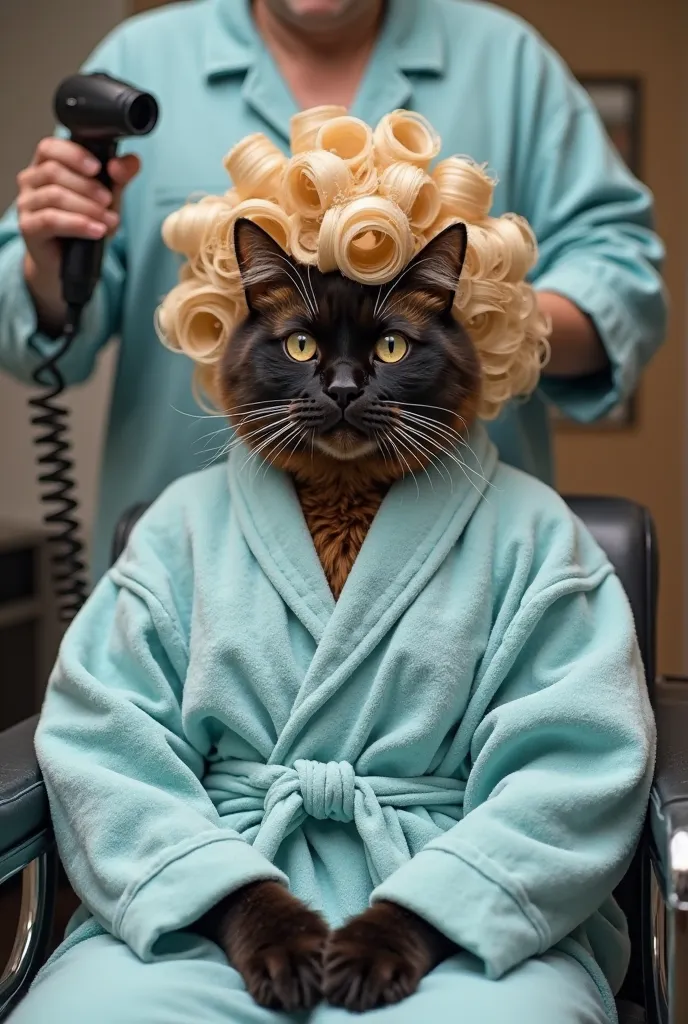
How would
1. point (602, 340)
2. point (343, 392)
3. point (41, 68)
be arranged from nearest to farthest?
point (343, 392) → point (602, 340) → point (41, 68)

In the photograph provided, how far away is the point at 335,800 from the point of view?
0.91 m

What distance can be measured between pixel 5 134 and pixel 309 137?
1553mm

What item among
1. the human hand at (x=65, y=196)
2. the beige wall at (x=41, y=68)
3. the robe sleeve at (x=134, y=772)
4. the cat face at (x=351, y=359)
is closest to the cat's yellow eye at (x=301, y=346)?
the cat face at (x=351, y=359)

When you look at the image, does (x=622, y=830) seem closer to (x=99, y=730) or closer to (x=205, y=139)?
(x=99, y=730)

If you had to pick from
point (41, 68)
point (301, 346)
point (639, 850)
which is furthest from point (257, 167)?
point (41, 68)

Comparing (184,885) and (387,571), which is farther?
(387,571)

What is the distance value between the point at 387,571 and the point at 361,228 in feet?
0.97

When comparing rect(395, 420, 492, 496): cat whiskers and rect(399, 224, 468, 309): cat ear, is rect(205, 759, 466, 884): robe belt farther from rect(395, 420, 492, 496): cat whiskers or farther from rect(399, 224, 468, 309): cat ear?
rect(399, 224, 468, 309): cat ear

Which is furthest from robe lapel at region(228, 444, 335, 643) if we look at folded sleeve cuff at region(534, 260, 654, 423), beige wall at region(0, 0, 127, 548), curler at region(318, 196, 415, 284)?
beige wall at region(0, 0, 127, 548)

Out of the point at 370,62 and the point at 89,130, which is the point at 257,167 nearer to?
the point at 89,130

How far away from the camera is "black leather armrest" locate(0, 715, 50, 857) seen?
2.91 ft

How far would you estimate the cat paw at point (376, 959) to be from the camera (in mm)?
761

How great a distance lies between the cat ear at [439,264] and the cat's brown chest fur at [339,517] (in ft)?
0.61

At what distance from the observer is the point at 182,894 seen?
816 millimetres
